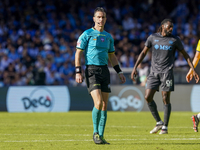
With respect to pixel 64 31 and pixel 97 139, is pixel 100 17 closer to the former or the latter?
pixel 97 139

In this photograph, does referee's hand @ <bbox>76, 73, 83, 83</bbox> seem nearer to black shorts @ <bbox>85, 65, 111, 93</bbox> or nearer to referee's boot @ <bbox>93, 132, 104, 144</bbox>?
black shorts @ <bbox>85, 65, 111, 93</bbox>

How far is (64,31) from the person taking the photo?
2148 cm

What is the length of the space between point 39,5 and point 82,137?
17.1 metres

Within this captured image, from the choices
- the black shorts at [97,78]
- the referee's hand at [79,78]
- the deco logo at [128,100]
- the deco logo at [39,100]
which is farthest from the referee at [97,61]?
the deco logo at [39,100]

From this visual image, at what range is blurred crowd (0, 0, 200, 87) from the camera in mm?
17828

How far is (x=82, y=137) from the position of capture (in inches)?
287

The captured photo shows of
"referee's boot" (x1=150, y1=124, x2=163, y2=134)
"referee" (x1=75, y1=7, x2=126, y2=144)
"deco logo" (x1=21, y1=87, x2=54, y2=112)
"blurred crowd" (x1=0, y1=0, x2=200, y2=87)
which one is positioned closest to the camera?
"referee" (x1=75, y1=7, x2=126, y2=144)

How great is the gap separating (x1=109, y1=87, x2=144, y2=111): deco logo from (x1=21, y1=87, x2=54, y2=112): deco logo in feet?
7.96

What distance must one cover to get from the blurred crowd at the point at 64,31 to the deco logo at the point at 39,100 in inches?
16.0

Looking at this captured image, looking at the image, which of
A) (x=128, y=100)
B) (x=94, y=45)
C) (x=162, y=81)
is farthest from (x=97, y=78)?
(x=128, y=100)

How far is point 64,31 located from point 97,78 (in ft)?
49.9

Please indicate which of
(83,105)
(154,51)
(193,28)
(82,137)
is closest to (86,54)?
(82,137)

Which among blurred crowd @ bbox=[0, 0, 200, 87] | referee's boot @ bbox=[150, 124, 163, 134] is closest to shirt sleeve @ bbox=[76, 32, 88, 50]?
referee's boot @ bbox=[150, 124, 163, 134]

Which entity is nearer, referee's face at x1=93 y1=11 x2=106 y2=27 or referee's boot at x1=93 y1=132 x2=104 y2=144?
referee's boot at x1=93 y1=132 x2=104 y2=144
